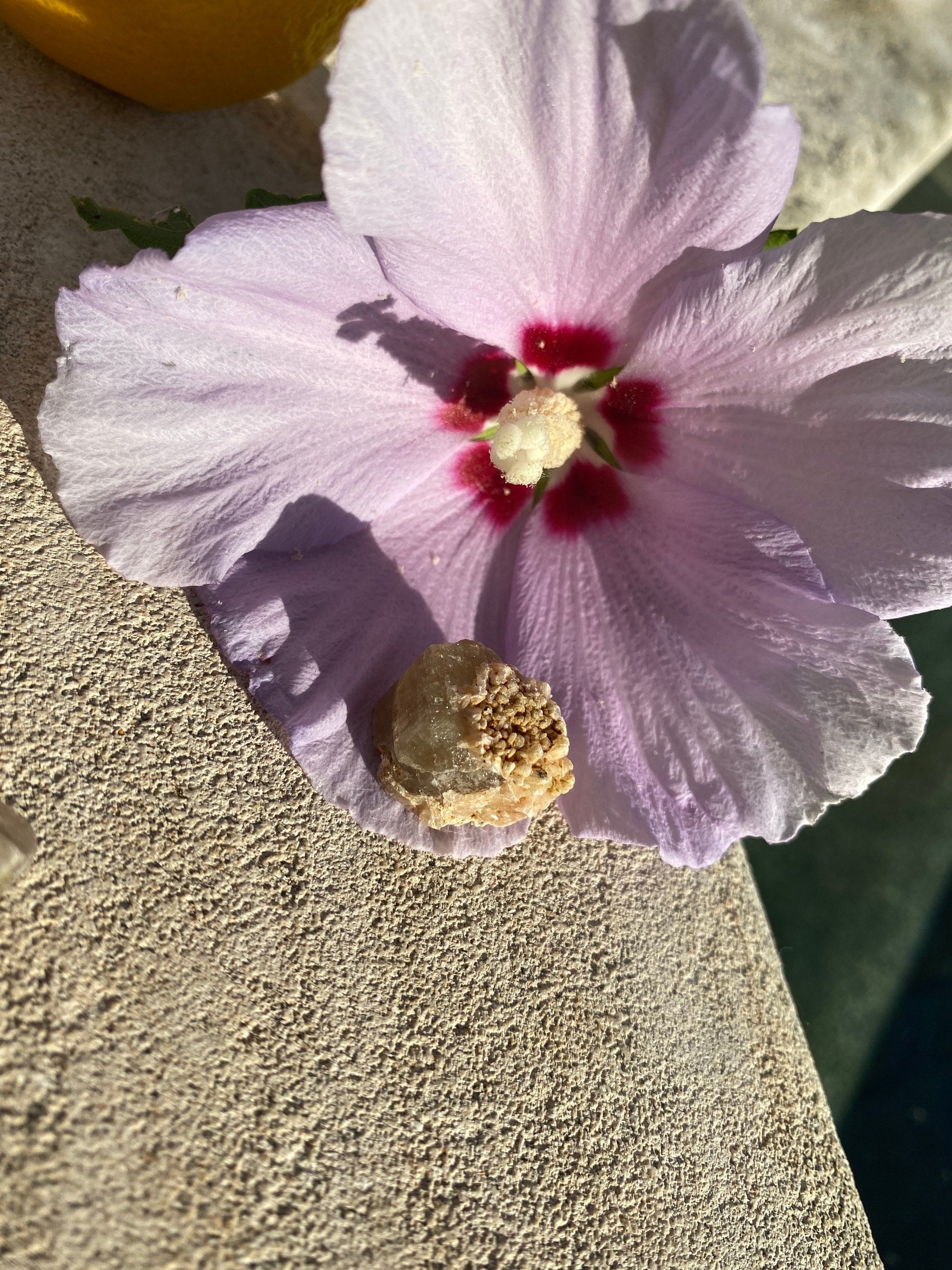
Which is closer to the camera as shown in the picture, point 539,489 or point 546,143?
point 546,143

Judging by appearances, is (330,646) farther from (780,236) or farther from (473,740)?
(780,236)

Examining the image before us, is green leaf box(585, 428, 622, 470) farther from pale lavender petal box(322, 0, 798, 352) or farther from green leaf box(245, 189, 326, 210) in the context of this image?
green leaf box(245, 189, 326, 210)

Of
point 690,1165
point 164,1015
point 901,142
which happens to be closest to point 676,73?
point 164,1015

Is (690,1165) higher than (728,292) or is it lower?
lower

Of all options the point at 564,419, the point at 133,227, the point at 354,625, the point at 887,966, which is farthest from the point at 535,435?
the point at 887,966

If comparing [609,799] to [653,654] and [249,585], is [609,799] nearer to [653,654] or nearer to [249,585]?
[653,654]

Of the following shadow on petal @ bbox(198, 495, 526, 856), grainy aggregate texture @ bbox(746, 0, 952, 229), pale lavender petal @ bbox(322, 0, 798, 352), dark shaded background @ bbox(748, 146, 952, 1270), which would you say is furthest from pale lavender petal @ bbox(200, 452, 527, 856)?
dark shaded background @ bbox(748, 146, 952, 1270)

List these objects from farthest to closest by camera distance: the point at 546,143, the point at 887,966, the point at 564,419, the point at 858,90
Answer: the point at 887,966, the point at 858,90, the point at 564,419, the point at 546,143
